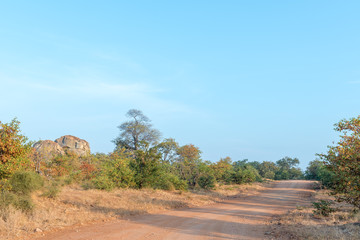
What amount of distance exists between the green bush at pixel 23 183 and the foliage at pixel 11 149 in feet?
4.19

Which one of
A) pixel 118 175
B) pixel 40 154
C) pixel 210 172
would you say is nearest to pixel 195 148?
pixel 210 172

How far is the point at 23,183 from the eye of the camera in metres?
12.4

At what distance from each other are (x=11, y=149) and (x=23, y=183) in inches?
85.4

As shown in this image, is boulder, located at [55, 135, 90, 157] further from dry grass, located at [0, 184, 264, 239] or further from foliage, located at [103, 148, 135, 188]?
dry grass, located at [0, 184, 264, 239]

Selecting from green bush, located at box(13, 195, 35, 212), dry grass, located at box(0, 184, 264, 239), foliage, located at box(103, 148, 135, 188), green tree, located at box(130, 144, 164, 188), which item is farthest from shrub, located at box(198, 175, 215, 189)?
green bush, located at box(13, 195, 35, 212)

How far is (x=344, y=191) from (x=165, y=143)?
32758mm

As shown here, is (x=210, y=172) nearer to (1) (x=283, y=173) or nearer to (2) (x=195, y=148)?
(2) (x=195, y=148)

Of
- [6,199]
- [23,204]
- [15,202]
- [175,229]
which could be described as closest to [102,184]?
[23,204]

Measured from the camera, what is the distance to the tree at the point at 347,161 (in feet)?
30.3

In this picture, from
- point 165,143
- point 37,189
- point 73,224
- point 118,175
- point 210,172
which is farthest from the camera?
point 165,143

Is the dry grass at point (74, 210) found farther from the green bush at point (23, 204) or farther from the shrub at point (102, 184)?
the shrub at point (102, 184)

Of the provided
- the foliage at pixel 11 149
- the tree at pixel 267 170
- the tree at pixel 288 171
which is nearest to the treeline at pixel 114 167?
the foliage at pixel 11 149

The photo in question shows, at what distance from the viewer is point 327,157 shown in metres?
9.89

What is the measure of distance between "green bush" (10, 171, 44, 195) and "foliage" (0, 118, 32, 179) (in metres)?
1.28
